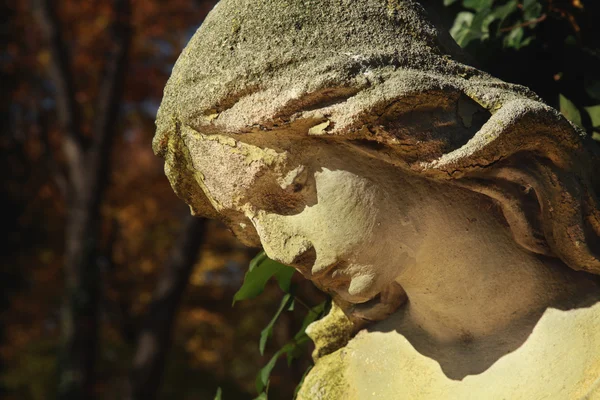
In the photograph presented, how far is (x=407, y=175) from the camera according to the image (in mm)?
1466

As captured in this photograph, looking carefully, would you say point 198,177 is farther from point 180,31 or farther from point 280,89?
point 180,31

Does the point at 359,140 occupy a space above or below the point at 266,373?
above

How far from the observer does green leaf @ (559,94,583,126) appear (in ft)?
6.16

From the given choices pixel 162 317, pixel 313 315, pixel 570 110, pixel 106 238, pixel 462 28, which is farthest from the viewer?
pixel 106 238

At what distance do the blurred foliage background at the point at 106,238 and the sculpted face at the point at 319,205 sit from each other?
5288mm

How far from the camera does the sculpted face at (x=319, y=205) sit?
143 cm

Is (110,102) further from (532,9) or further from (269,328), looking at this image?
(532,9)

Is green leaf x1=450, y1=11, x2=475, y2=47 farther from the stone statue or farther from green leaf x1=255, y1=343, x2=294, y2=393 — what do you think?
green leaf x1=255, y1=343, x2=294, y2=393

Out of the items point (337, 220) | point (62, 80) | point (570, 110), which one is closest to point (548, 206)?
point (337, 220)

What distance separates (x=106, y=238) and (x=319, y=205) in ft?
32.5

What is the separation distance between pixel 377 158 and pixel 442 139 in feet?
0.42

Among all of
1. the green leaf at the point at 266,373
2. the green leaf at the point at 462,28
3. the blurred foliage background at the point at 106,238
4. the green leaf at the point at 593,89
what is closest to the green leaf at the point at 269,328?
the green leaf at the point at 266,373

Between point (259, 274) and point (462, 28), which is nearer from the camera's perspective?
point (259, 274)

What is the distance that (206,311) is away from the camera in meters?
12.0
